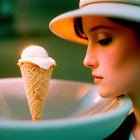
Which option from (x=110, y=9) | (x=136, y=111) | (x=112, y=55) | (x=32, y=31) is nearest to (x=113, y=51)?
(x=112, y=55)

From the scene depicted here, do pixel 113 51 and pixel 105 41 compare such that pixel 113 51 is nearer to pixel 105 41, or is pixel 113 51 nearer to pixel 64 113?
pixel 105 41

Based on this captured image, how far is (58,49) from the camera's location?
2766 mm

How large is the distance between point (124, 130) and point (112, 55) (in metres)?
0.27

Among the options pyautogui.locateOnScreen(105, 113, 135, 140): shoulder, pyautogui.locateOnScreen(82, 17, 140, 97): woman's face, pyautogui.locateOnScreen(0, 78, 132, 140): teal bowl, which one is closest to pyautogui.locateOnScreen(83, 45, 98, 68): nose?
pyautogui.locateOnScreen(82, 17, 140, 97): woman's face

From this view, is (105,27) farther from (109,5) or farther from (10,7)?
(10,7)

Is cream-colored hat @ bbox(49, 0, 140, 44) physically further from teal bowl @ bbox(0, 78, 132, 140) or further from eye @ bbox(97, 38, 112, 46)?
teal bowl @ bbox(0, 78, 132, 140)

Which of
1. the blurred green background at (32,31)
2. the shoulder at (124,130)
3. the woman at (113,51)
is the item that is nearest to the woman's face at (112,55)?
the woman at (113,51)

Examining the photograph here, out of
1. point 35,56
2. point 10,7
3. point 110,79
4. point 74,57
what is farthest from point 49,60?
point 10,7

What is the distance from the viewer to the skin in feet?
2.24

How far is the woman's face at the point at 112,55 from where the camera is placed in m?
0.68

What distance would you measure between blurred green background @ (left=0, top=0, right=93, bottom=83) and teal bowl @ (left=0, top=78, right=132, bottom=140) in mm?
1618

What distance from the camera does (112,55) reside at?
2.25 feet

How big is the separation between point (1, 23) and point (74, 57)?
1.19 metres

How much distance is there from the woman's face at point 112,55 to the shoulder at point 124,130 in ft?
0.46
